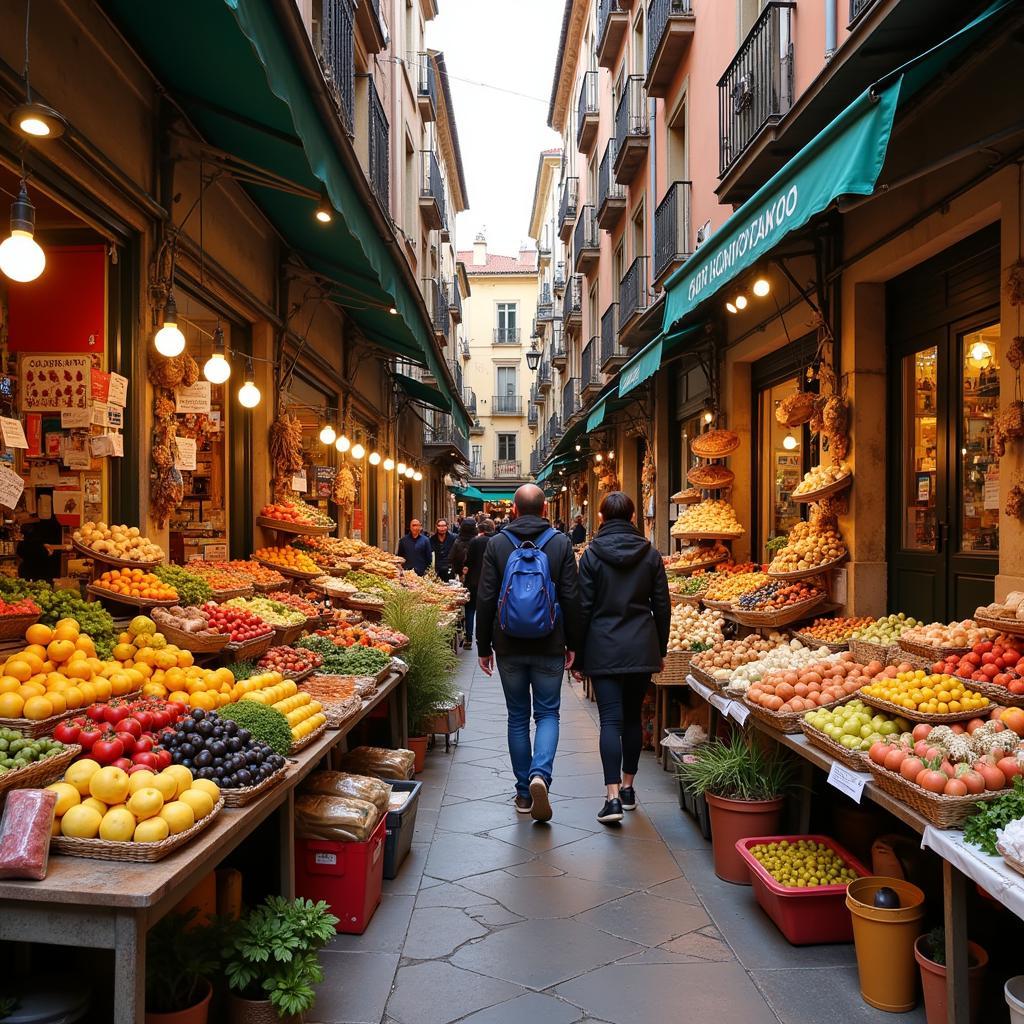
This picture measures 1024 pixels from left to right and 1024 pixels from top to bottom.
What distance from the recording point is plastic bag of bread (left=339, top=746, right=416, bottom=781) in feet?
18.9

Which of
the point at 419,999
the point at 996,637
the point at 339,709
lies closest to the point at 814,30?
the point at 996,637

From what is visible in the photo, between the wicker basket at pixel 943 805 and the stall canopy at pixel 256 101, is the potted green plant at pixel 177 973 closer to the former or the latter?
the wicker basket at pixel 943 805

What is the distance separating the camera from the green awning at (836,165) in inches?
160

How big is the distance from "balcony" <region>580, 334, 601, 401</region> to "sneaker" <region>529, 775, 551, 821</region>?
53.9 ft

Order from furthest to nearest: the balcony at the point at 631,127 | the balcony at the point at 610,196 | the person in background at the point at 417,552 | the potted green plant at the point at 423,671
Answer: the balcony at the point at 610,196 → the balcony at the point at 631,127 → the person in background at the point at 417,552 → the potted green plant at the point at 423,671

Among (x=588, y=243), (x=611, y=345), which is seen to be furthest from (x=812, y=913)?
(x=588, y=243)

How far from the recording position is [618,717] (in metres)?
5.96

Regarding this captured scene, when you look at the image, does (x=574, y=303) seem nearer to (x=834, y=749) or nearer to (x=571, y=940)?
(x=834, y=749)

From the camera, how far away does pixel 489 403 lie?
57.7 metres

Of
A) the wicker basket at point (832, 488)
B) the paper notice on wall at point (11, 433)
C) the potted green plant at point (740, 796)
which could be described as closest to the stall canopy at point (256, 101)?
Answer: the paper notice on wall at point (11, 433)

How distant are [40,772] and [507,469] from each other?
177ft

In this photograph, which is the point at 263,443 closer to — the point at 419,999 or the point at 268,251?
the point at 268,251

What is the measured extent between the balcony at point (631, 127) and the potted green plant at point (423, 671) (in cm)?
1180

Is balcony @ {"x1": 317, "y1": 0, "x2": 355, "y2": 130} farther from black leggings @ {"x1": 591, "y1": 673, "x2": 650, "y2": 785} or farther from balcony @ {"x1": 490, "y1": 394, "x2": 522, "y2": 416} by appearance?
balcony @ {"x1": 490, "y1": 394, "x2": 522, "y2": 416}
